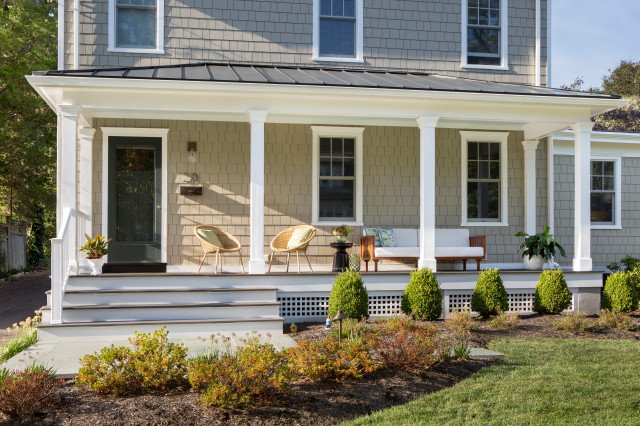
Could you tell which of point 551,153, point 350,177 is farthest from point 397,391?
point 551,153

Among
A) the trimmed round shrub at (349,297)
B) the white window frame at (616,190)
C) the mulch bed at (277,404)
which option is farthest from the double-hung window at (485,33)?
the mulch bed at (277,404)

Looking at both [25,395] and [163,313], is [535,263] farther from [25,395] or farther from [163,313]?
[25,395]

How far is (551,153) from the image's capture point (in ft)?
37.5

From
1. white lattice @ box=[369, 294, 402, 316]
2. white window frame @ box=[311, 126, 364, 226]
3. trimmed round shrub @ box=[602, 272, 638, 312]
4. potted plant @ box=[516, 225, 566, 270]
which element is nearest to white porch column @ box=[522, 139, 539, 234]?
potted plant @ box=[516, 225, 566, 270]

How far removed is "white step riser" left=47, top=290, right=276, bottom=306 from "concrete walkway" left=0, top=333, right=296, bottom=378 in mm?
688

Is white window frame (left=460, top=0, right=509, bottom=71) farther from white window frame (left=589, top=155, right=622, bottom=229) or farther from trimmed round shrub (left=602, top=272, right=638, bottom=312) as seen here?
trimmed round shrub (left=602, top=272, right=638, bottom=312)

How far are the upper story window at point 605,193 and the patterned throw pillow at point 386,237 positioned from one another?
4.98m

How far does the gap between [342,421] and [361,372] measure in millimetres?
986

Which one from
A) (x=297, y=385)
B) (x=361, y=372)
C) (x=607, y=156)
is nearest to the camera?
(x=297, y=385)

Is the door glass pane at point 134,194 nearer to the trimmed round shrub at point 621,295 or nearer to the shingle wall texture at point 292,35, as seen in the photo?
the shingle wall texture at point 292,35

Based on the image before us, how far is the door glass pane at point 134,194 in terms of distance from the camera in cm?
1020

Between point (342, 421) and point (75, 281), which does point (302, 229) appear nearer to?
point (75, 281)

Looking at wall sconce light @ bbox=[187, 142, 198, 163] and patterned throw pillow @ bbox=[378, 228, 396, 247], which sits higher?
wall sconce light @ bbox=[187, 142, 198, 163]

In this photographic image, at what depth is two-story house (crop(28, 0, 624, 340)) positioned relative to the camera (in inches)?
352
